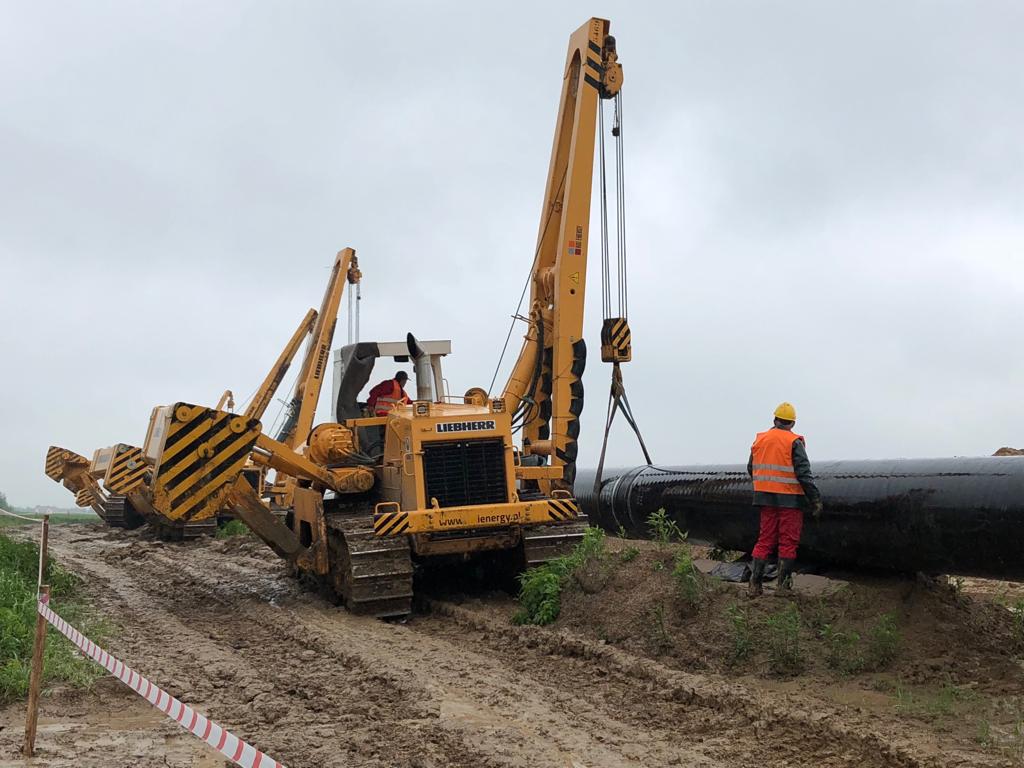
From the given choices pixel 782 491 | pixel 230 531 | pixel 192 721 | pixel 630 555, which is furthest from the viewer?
pixel 230 531

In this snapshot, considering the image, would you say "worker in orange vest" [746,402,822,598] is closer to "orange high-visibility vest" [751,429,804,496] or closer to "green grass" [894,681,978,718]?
"orange high-visibility vest" [751,429,804,496]

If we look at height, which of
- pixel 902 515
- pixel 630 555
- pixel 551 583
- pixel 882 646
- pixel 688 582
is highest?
pixel 902 515

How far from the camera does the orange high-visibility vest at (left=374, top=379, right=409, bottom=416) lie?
1249 centimetres

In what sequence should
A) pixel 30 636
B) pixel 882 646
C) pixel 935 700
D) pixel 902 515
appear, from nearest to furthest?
1. pixel 935 700
2. pixel 882 646
3. pixel 902 515
4. pixel 30 636

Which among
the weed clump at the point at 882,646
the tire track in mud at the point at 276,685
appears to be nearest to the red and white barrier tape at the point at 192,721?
the tire track in mud at the point at 276,685

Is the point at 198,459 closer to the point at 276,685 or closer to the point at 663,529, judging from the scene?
the point at 276,685

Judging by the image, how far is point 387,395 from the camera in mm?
12555

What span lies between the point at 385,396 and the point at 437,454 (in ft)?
7.13

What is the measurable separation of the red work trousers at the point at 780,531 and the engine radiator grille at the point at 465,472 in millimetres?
3206

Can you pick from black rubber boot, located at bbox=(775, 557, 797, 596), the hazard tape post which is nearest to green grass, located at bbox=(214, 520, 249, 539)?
black rubber boot, located at bbox=(775, 557, 797, 596)

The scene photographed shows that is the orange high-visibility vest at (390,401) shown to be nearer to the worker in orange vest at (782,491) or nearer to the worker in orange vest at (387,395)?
the worker in orange vest at (387,395)

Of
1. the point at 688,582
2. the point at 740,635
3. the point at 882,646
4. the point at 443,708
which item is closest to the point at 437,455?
the point at 688,582

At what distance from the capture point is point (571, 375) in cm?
A: 1283

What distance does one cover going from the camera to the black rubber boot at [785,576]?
809 centimetres
